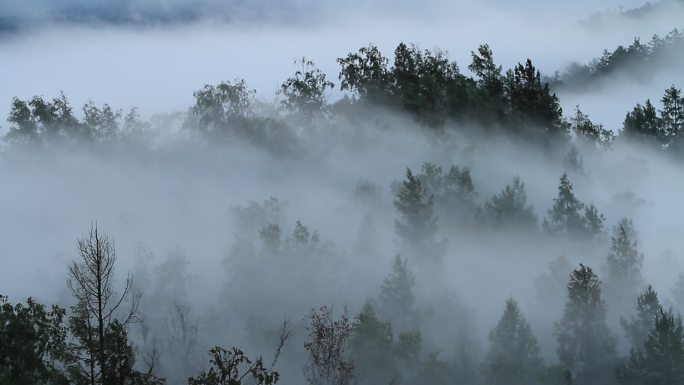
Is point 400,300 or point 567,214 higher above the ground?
point 567,214

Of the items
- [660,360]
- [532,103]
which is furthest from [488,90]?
[660,360]

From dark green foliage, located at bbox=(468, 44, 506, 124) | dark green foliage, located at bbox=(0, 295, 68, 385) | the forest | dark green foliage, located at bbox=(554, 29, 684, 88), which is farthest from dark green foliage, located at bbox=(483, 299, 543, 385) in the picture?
dark green foliage, located at bbox=(554, 29, 684, 88)

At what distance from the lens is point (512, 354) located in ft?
198

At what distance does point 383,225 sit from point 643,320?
1148 inches

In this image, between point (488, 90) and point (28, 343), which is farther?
point (488, 90)

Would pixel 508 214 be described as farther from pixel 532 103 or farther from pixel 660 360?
pixel 660 360

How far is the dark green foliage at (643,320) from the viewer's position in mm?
58812

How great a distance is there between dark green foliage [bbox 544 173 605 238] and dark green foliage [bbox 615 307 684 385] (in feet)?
51.1

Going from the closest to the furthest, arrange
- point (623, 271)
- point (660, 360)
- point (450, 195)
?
point (660, 360), point (623, 271), point (450, 195)

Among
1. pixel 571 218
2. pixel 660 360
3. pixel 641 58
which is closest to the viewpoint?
pixel 660 360

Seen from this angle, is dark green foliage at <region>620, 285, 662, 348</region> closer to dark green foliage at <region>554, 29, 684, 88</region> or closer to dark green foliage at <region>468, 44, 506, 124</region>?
dark green foliage at <region>468, 44, 506, 124</region>

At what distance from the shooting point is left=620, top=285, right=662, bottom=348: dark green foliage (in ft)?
193

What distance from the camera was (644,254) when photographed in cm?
7138

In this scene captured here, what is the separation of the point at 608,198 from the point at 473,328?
909 inches
